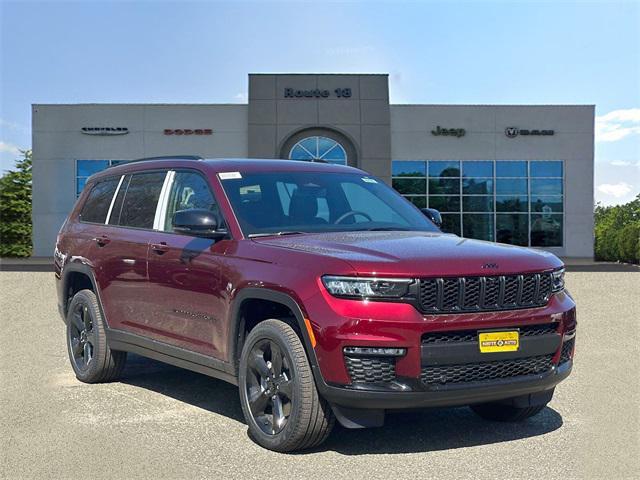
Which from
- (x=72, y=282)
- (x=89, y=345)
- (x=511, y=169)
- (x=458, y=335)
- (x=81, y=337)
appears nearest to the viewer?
(x=458, y=335)

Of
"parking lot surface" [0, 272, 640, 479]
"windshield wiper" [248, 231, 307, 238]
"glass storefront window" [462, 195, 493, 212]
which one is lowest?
"parking lot surface" [0, 272, 640, 479]

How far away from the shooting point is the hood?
4633mm

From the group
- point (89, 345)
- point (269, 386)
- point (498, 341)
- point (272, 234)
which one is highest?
point (272, 234)

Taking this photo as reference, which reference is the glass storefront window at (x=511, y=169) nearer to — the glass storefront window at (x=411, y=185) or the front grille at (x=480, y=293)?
the glass storefront window at (x=411, y=185)

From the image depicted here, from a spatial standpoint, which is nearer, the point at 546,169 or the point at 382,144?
the point at 382,144

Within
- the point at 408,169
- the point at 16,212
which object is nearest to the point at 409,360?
the point at 408,169

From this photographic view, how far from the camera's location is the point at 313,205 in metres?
6.11

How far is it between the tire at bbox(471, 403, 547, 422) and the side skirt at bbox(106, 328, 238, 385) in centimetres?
187

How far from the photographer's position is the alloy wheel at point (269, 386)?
496cm

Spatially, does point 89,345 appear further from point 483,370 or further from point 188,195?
point 483,370

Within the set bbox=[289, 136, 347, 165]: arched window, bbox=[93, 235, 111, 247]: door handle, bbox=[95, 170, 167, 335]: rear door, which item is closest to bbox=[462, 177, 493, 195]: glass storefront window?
bbox=[289, 136, 347, 165]: arched window

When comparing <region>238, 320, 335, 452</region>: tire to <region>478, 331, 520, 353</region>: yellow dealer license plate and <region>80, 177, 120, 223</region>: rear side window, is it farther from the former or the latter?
<region>80, 177, 120, 223</region>: rear side window

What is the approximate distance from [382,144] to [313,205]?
100ft

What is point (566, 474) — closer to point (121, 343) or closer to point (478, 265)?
point (478, 265)
